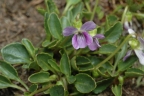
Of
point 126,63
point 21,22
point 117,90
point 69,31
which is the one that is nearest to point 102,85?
point 117,90

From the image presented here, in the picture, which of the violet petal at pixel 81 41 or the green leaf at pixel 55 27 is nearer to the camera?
the violet petal at pixel 81 41

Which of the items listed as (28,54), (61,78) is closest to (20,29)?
(28,54)

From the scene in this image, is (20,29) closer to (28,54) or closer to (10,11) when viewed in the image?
(10,11)

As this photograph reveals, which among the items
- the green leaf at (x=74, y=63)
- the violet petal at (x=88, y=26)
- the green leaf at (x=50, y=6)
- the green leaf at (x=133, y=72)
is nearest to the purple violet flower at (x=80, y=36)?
Result: the violet petal at (x=88, y=26)

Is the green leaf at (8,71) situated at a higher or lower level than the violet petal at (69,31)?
lower

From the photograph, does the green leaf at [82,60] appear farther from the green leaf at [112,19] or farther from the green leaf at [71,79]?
the green leaf at [112,19]

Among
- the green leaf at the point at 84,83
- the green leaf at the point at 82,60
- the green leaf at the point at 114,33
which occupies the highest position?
the green leaf at the point at 114,33

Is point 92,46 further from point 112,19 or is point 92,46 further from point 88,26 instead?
point 112,19
